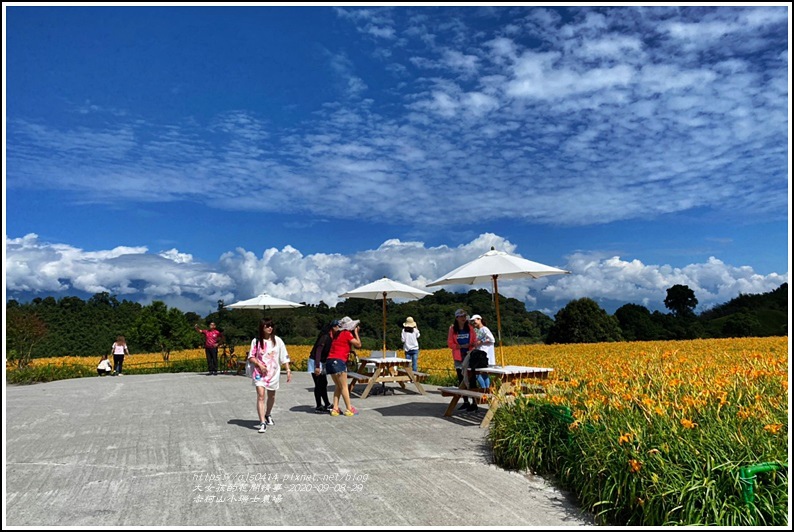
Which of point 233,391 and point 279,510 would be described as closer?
point 279,510

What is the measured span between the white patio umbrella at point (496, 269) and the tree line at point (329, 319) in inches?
650

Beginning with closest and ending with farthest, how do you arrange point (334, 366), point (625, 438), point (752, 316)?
1. point (625, 438)
2. point (334, 366)
3. point (752, 316)

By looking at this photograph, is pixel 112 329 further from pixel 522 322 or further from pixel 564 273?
pixel 564 273

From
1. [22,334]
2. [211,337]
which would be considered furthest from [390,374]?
[22,334]

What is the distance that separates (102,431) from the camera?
848 cm

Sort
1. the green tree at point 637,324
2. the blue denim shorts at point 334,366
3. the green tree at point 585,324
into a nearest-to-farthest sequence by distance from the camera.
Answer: the blue denim shorts at point 334,366 → the green tree at point 585,324 → the green tree at point 637,324

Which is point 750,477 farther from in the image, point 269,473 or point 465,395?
point 465,395

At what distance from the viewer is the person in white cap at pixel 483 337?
369 inches

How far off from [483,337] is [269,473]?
4.57m

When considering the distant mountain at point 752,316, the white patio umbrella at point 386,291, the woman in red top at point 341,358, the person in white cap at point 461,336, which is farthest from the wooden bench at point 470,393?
the distant mountain at point 752,316

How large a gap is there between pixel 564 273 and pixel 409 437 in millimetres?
4528

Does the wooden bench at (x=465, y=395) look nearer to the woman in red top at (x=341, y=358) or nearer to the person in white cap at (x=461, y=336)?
the person in white cap at (x=461, y=336)

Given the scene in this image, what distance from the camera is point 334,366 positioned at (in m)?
9.25

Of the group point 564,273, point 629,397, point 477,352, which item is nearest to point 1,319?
point 629,397
